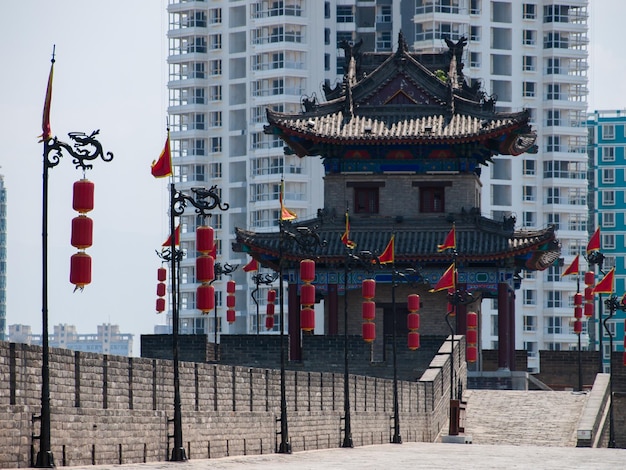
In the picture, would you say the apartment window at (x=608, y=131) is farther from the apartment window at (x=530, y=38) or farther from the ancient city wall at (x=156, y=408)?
the ancient city wall at (x=156, y=408)

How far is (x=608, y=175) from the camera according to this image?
425 ft

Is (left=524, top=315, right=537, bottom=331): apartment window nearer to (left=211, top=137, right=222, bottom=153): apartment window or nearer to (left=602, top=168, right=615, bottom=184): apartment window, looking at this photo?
(left=602, top=168, right=615, bottom=184): apartment window

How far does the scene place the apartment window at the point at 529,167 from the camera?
404 feet

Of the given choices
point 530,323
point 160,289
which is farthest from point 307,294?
point 530,323

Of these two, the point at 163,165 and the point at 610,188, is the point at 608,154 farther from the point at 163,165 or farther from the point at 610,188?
the point at 163,165

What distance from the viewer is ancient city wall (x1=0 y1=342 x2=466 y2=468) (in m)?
22.5

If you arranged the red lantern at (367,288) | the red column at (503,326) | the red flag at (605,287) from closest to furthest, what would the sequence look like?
1. the red lantern at (367,288)
2. the red column at (503,326)
3. the red flag at (605,287)

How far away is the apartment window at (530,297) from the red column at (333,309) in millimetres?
64980

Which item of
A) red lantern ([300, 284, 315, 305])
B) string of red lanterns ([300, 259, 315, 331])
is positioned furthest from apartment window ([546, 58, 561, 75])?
red lantern ([300, 284, 315, 305])

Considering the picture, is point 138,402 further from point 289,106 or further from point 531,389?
point 289,106

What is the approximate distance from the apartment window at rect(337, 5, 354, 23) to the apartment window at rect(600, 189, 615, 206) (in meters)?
25.3

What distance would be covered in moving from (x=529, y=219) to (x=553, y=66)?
12098 millimetres

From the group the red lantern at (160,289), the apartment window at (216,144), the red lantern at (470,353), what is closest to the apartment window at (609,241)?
the apartment window at (216,144)

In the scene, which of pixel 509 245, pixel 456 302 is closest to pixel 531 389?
pixel 509 245
